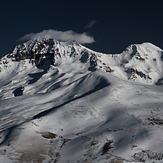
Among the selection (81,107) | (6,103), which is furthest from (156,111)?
(6,103)

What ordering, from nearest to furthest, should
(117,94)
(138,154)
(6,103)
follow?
(138,154)
(117,94)
(6,103)

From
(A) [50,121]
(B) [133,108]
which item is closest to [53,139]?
Answer: (A) [50,121]

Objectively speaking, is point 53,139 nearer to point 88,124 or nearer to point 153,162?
point 88,124

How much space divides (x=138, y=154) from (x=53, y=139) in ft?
70.5

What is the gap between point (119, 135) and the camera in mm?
46094

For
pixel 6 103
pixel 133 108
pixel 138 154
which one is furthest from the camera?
pixel 6 103

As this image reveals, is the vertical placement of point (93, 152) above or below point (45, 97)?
above

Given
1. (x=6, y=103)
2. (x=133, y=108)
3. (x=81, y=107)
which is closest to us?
(x=133, y=108)

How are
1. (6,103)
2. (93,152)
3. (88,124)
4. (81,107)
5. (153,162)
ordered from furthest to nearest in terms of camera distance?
→ 1. (6,103)
2. (81,107)
3. (88,124)
4. (93,152)
5. (153,162)

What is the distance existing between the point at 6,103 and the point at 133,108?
60.5 m

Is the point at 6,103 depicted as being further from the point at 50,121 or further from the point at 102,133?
the point at 102,133

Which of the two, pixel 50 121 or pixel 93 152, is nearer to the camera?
pixel 93 152

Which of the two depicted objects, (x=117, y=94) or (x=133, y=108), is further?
(x=117, y=94)

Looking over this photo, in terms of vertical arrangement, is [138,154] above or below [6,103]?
above
